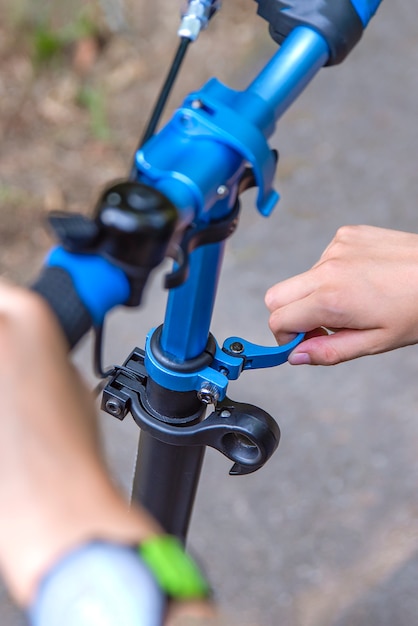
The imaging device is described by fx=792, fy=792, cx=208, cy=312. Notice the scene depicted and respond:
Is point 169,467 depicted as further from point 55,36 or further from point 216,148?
point 55,36

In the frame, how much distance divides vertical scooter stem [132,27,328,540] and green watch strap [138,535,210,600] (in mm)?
239

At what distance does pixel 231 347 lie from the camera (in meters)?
0.77

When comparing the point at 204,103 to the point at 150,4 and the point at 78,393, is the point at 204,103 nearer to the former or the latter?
the point at 78,393

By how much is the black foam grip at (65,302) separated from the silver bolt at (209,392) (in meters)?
0.28

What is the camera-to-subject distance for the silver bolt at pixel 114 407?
763mm

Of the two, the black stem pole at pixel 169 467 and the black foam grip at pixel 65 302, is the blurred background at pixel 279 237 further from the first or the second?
the black foam grip at pixel 65 302

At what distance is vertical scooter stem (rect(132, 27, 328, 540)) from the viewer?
2.02 ft

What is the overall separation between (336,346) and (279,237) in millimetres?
1127

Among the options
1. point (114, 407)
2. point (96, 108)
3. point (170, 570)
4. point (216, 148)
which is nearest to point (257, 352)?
point (114, 407)

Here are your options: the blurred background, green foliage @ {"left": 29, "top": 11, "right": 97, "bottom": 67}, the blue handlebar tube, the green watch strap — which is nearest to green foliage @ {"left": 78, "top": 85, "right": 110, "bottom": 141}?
the blurred background

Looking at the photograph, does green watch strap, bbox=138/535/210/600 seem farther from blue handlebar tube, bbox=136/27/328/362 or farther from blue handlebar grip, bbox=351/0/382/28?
blue handlebar grip, bbox=351/0/382/28

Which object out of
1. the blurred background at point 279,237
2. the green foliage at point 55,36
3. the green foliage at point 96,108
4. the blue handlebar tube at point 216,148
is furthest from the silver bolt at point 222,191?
the green foliage at point 55,36

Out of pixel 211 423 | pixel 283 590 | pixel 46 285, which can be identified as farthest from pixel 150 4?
pixel 46 285

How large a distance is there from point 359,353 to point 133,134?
4.58 ft
